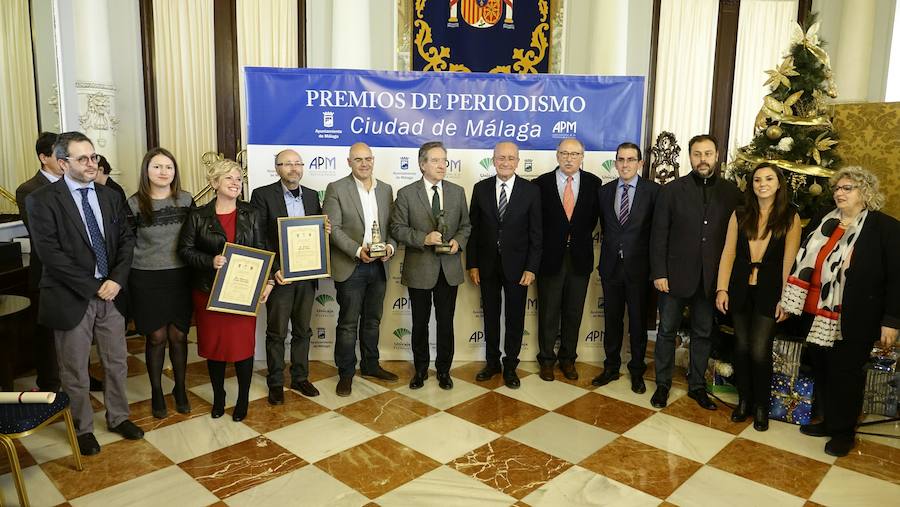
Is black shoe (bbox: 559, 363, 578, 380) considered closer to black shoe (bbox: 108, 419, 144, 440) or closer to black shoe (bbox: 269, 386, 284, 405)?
black shoe (bbox: 269, 386, 284, 405)

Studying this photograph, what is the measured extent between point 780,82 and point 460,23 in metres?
4.08

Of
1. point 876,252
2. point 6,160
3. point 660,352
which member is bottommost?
point 660,352

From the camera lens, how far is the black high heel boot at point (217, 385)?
349 centimetres

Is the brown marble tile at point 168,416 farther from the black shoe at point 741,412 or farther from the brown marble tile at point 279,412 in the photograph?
the black shoe at point 741,412

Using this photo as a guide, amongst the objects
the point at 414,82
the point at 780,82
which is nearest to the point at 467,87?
the point at 414,82

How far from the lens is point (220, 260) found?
3.22 metres

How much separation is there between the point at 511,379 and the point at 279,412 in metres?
1.51

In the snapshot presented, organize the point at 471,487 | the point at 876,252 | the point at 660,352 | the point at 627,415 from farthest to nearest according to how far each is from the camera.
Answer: the point at 660,352, the point at 627,415, the point at 876,252, the point at 471,487

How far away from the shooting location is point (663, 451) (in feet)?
10.6

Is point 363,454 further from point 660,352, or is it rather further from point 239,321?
point 660,352

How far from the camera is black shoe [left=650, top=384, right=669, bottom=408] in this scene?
3833 millimetres

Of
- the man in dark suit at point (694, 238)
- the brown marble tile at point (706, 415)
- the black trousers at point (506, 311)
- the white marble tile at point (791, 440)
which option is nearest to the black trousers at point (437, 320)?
the black trousers at point (506, 311)

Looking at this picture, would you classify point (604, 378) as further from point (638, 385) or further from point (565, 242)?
point (565, 242)

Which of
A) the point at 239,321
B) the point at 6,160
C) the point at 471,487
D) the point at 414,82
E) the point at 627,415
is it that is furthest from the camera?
the point at 6,160
